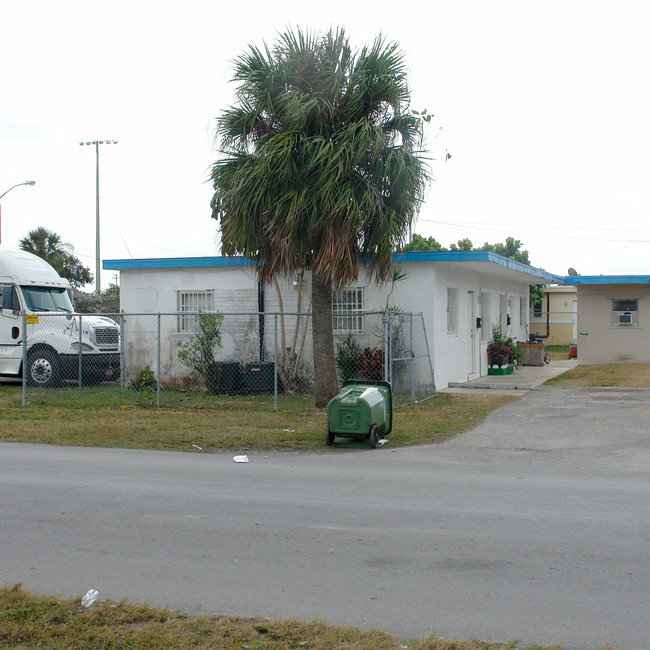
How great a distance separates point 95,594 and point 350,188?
987cm

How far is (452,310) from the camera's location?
18938 mm

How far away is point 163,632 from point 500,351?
18.6 metres

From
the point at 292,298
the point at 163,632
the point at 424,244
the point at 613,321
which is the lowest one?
the point at 163,632

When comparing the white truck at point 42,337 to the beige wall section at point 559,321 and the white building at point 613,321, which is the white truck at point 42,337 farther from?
the beige wall section at point 559,321

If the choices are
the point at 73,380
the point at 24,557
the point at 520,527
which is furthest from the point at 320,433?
the point at 73,380

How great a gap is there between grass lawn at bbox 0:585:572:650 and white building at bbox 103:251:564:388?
42.6 ft

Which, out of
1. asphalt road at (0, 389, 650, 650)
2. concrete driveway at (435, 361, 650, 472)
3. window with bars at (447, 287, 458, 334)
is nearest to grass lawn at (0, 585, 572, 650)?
asphalt road at (0, 389, 650, 650)

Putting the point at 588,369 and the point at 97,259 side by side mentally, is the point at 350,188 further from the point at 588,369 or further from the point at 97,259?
the point at 97,259

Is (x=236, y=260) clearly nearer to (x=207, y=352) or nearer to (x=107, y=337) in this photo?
(x=207, y=352)

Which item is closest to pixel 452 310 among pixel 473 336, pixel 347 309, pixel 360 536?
pixel 473 336

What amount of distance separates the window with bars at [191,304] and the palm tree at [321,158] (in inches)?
188

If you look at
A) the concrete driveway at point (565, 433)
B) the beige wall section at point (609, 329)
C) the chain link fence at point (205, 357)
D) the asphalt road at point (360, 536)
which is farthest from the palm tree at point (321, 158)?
the beige wall section at point (609, 329)

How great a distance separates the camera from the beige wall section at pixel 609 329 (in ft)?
84.8

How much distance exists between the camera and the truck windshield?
19.7 metres
